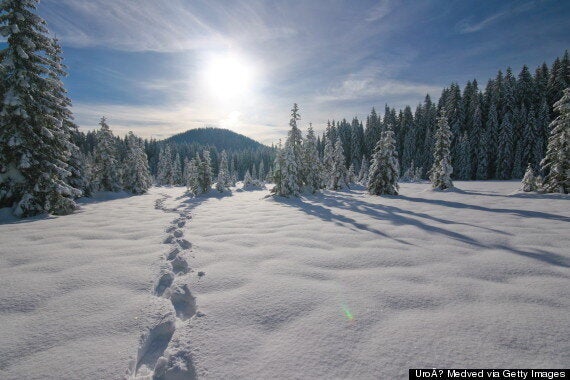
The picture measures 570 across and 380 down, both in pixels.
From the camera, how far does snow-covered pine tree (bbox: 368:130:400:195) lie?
23812 mm

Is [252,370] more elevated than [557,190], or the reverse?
[557,190]

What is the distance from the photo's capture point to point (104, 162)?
1179 inches

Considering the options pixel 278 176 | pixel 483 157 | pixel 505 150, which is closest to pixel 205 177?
pixel 278 176

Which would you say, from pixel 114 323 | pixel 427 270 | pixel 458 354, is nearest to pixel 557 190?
pixel 427 270

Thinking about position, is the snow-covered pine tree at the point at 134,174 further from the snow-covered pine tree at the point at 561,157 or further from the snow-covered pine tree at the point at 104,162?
the snow-covered pine tree at the point at 561,157

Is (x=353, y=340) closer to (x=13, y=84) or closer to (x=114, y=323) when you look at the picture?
(x=114, y=323)

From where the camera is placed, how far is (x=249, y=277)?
460 centimetres

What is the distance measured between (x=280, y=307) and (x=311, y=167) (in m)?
28.4

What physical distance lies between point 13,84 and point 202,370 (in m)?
16.1

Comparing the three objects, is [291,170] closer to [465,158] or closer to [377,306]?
[377,306]

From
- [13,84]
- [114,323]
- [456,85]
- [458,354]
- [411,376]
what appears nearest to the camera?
[411,376]

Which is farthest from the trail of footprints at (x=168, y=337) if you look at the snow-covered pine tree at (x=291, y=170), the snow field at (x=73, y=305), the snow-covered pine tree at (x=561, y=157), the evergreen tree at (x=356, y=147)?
the evergreen tree at (x=356, y=147)

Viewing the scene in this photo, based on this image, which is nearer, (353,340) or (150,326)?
(353,340)

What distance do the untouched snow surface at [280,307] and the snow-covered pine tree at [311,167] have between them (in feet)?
78.5
